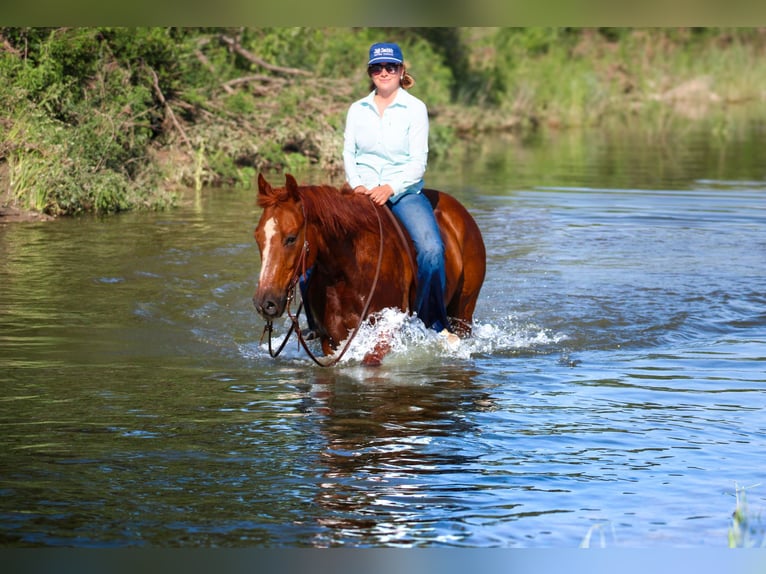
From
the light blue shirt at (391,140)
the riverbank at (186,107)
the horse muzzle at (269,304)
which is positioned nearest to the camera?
the horse muzzle at (269,304)

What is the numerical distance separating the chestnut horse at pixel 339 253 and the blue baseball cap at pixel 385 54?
89cm

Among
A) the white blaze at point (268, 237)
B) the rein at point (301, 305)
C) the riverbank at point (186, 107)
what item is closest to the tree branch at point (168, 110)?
the riverbank at point (186, 107)

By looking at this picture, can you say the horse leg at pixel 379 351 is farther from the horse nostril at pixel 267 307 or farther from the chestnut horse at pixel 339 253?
the horse nostril at pixel 267 307

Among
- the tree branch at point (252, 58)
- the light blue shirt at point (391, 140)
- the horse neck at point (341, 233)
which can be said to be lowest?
the horse neck at point (341, 233)

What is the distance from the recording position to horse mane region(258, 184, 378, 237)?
7.73 meters

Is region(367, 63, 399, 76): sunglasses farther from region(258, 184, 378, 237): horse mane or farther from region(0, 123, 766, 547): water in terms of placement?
region(0, 123, 766, 547): water

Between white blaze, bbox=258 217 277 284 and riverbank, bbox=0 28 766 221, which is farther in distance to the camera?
riverbank, bbox=0 28 766 221

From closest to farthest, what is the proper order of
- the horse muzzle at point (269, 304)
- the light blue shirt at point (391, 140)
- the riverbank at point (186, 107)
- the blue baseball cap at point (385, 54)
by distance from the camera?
the horse muzzle at point (269, 304) < the blue baseball cap at point (385, 54) < the light blue shirt at point (391, 140) < the riverbank at point (186, 107)

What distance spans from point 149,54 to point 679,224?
9069 millimetres

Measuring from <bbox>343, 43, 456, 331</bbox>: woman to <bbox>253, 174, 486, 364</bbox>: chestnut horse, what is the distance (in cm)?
12

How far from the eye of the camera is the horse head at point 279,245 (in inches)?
293

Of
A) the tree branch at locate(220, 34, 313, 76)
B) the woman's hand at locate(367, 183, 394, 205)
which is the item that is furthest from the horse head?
the tree branch at locate(220, 34, 313, 76)
